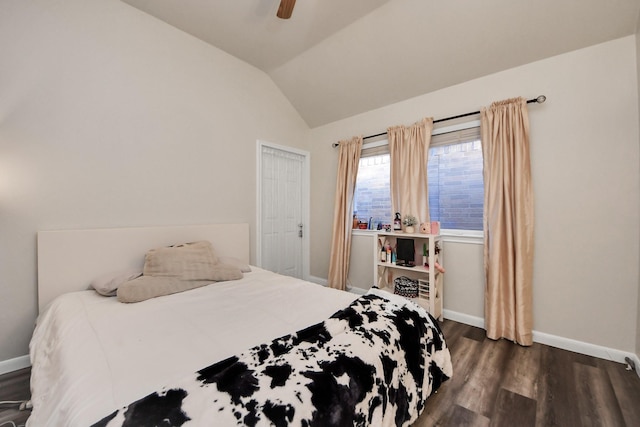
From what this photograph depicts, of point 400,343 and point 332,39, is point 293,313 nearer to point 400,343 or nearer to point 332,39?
point 400,343

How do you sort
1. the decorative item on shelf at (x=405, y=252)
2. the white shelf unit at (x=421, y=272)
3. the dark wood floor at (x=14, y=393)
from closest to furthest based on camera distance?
1. the dark wood floor at (x=14, y=393)
2. the white shelf unit at (x=421, y=272)
3. the decorative item on shelf at (x=405, y=252)

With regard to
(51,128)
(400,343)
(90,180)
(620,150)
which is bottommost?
(400,343)

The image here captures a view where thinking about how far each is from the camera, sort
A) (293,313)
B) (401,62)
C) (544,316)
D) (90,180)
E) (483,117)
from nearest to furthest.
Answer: (293,313), (90,180), (544,316), (483,117), (401,62)

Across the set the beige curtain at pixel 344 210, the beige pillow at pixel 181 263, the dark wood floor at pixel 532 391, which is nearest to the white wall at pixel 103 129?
the beige pillow at pixel 181 263

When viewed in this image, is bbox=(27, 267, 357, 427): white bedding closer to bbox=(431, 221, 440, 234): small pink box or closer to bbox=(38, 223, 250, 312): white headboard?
bbox=(38, 223, 250, 312): white headboard

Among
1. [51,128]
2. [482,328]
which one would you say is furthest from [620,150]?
[51,128]

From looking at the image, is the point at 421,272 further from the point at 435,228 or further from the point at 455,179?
the point at 455,179

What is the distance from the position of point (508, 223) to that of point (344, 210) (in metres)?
1.86

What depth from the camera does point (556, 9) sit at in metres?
1.98

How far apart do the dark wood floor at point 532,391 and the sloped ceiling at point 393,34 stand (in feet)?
8.44

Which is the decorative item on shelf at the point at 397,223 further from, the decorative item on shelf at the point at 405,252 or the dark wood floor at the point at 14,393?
the dark wood floor at the point at 14,393

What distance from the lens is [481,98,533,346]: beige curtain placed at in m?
2.29

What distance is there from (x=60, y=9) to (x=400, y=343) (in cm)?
341

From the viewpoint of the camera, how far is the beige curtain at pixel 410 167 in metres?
2.91
